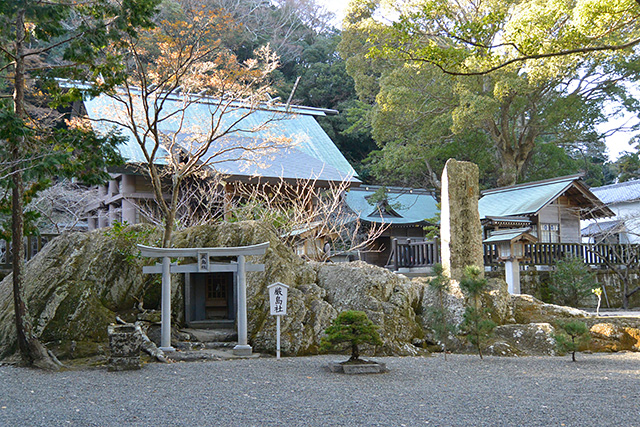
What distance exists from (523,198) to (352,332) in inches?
609

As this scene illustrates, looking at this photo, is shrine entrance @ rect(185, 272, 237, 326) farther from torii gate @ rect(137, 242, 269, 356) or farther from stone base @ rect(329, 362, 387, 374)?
Answer: stone base @ rect(329, 362, 387, 374)

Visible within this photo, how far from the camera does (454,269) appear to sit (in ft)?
37.3

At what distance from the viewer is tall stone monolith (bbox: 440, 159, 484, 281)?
37.4ft

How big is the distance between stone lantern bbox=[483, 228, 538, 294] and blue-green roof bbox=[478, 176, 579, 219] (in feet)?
16.9

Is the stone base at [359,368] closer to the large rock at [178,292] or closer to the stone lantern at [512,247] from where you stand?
the large rock at [178,292]

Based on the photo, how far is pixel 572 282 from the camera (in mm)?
16797

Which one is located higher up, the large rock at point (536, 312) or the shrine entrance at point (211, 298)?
the shrine entrance at point (211, 298)

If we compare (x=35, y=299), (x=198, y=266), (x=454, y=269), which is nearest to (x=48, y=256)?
(x=35, y=299)

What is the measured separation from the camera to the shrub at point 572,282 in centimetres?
1666

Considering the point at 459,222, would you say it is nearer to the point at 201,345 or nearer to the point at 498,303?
the point at 498,303

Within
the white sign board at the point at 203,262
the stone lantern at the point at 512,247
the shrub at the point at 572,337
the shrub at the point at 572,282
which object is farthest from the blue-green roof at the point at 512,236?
the white sign board at the point at 203,262

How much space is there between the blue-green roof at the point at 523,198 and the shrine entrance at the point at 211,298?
11.4 metres

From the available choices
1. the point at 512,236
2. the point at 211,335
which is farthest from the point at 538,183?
the point at 211,335

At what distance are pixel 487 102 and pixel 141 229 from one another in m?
14.1
